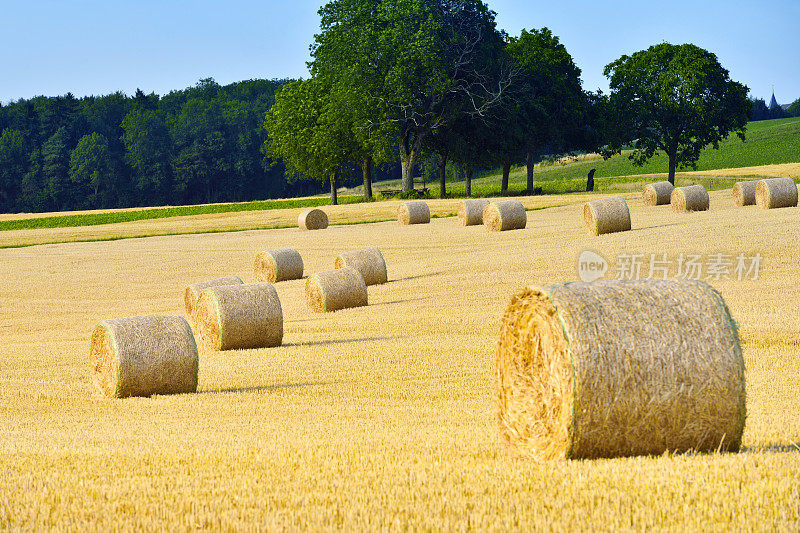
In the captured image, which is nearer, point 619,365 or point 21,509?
point 21,509

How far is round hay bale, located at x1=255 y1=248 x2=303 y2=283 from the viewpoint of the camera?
92.5 ft

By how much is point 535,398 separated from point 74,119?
13099 centimetres

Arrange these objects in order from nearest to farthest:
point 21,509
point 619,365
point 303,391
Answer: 1. point 21,509
2. point 619,365
3. point 303,391

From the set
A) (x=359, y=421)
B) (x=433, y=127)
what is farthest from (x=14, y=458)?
(x=433, y=127)

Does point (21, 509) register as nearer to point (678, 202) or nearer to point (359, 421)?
point (359, 421)

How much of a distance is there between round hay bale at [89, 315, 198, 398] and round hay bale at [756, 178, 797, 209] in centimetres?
2723

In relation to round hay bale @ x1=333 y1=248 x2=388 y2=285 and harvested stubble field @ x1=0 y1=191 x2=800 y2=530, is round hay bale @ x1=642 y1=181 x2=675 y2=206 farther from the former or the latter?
round hay bale @ x1=333 y1=248 x2=388 y2=285

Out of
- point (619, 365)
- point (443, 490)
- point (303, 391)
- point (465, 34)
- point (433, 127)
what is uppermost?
point (465, 34)

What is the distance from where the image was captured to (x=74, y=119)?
127438mm

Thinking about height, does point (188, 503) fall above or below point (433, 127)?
below

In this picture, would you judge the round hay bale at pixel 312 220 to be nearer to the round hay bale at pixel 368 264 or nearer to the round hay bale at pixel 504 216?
the round hay bale at pixel 504 216

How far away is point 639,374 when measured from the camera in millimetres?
6629

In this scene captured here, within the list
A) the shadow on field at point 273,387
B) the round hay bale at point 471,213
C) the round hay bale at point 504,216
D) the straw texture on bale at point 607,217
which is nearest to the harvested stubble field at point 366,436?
the shadow on field at point 273,387
